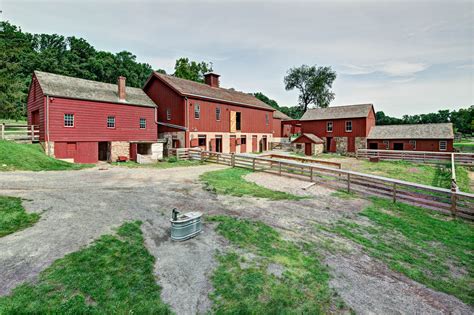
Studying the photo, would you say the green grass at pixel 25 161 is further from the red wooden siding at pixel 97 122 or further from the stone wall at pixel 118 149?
the stone wall at pixel 118 149

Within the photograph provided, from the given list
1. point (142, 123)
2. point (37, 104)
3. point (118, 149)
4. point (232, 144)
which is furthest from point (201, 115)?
point (37, 104)

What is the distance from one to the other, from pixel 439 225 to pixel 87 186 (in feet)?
46.9

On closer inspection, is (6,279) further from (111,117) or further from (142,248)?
(111,117)

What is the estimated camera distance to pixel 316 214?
28.3ft

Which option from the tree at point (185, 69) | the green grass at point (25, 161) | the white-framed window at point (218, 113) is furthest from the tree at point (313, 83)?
the green grass at point (25, 161)

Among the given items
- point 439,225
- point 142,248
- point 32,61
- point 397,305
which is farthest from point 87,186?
point 32,61

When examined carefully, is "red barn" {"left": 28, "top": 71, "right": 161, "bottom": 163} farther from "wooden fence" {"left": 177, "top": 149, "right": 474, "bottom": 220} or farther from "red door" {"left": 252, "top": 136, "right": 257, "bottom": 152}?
"red door" {"left": 252, "top": 136, "right": 257, "bottom": 152}

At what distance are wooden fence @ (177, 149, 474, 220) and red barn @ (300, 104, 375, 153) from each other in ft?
62.0

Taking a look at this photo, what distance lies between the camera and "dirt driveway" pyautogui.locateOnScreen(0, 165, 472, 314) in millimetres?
4348

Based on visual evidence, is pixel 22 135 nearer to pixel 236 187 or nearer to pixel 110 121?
pixel 110 121

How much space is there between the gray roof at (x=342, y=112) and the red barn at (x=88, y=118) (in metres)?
23.7

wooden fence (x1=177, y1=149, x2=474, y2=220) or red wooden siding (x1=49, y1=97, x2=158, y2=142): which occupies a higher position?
→ red wooden siding (x1=49, y1=97, x2=158, y2=142)

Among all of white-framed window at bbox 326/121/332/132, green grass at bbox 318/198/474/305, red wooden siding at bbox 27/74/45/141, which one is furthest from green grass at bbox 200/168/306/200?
white-framed window at bbox 326/121/332/132

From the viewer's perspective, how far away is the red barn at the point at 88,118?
18359 mm
